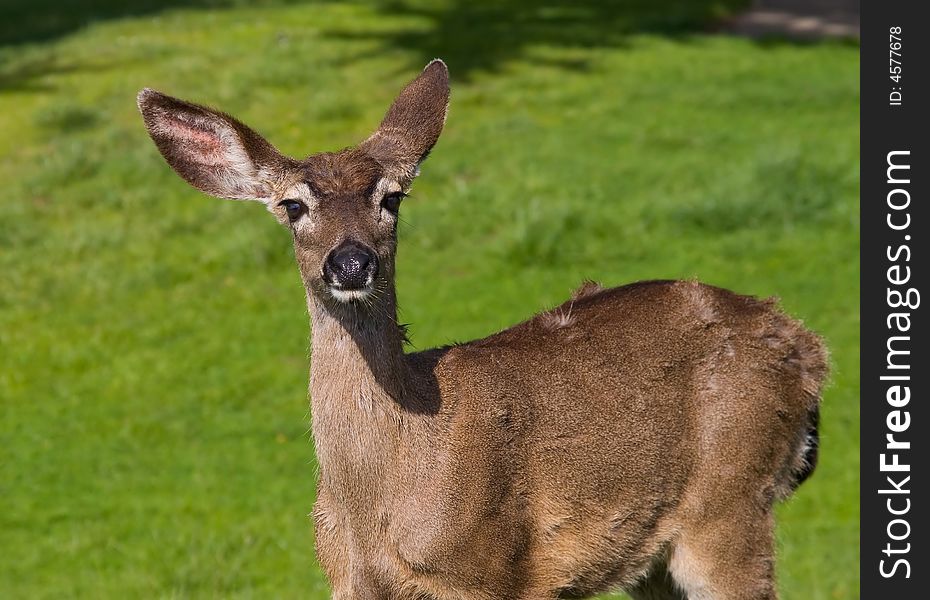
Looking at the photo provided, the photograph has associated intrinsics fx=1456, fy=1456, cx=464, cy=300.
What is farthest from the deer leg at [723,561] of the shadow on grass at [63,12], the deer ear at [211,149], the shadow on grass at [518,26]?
the shadow on grass at [63,12]

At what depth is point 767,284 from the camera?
12898mm

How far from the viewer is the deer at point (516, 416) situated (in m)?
5.06

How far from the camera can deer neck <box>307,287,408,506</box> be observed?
5.06m

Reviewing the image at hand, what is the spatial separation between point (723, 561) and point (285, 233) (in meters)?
8.60

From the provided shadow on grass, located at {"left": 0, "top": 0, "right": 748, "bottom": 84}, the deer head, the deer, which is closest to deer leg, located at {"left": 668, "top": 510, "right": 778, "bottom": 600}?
the deer

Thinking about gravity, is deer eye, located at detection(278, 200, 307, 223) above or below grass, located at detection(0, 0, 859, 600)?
above

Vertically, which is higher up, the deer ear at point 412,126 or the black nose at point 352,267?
the deer ear at point 412,126

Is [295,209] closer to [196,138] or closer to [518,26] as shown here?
[196,138]

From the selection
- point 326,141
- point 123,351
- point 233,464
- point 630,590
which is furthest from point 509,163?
point 630,590

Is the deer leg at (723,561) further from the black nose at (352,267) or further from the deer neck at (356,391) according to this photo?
the black nose at (352,267)

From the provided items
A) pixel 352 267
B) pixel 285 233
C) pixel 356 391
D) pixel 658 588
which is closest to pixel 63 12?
pixel 285 233

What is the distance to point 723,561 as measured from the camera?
5.75 metres

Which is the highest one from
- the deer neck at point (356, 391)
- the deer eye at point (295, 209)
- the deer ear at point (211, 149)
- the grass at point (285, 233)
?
the deer ear at point (211, 149)

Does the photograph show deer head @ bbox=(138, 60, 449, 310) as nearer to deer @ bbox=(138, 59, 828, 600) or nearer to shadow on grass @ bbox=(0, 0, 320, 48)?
deer @ bbox=(138, 59, 828, 600)
